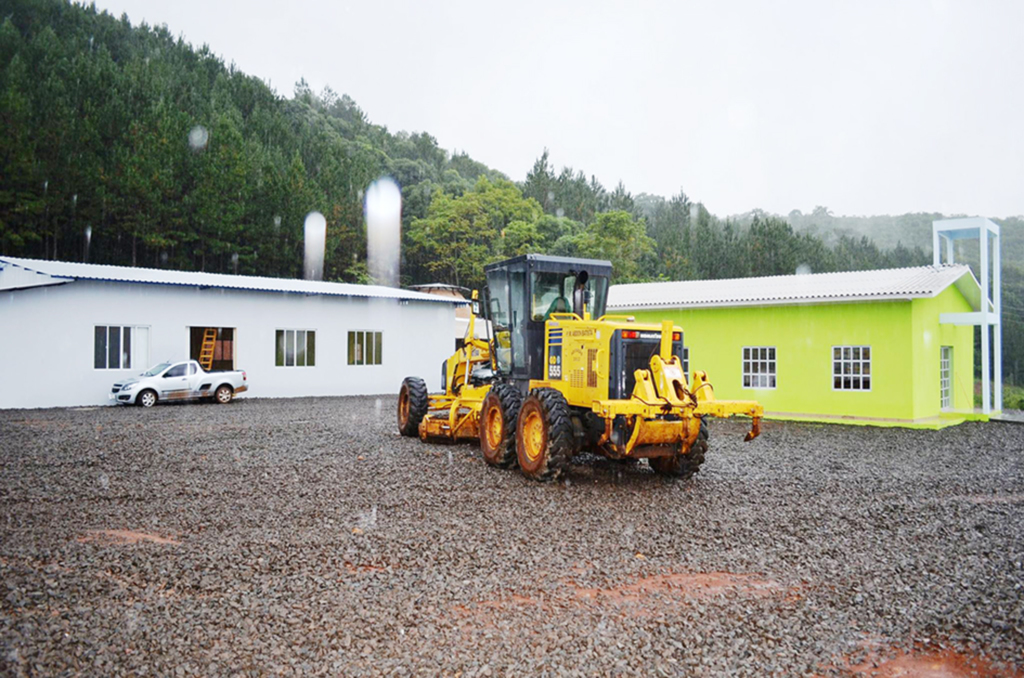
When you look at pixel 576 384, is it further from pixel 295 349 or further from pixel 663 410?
pixel 295 349

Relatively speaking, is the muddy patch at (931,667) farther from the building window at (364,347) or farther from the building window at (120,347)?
the building window at (364,347)

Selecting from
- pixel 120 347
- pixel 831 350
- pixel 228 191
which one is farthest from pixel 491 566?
pixel 228 191

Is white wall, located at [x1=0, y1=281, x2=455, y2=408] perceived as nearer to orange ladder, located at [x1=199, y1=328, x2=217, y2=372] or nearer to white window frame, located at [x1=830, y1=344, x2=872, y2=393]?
orange ladder, located at [x1=199, y1=328, x2=217, y2=372]

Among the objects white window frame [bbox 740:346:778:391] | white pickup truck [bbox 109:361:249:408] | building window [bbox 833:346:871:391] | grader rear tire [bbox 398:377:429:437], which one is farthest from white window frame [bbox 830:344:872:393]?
white pickup truck [bbox 109:361:249:408]

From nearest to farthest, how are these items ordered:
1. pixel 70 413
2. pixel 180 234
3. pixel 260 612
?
pixel 260 612 → pixel 70 413 → pixel 180 234

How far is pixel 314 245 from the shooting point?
45.4 metres

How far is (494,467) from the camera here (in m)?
9.78

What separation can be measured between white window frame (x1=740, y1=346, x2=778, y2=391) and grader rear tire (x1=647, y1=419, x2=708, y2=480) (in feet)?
30.7

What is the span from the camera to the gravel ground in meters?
4.01

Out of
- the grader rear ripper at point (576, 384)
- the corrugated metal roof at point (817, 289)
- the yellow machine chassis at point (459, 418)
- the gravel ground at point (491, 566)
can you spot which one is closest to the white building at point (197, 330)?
the corrugated metal roof at point (817, 289)

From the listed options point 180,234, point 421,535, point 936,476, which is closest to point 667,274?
point 180,234

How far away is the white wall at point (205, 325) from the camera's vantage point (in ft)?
60.1

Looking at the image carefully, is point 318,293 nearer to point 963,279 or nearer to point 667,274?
point 963,279

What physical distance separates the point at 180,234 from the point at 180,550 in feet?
115
